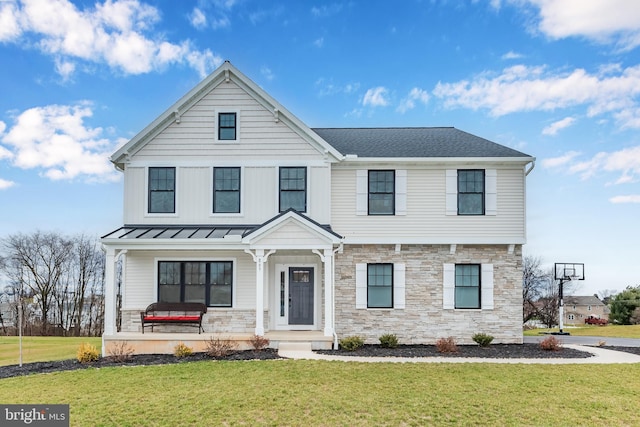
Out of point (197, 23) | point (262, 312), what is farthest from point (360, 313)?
point (197, 23)

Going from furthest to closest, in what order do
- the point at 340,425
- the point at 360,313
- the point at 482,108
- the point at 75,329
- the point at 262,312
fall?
the point at 75,329 → the point at 482,108 → the point at 360,313 → the point at 262,312 → the point at 340,425

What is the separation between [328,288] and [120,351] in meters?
6.17

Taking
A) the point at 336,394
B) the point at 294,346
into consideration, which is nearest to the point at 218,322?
the point at 294,346

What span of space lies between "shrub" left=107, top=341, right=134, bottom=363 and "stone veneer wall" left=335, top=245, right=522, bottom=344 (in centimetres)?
643

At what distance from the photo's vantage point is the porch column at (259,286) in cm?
1494

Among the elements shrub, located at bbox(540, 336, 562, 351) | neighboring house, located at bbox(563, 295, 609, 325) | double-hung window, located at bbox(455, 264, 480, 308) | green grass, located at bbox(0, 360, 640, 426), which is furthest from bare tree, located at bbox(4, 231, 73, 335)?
neighboring house, located at bbox(563, 295, 609, 325)

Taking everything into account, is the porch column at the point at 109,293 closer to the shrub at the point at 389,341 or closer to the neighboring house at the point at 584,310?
the shrub at the point at 389,341

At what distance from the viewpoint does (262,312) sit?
1495cm

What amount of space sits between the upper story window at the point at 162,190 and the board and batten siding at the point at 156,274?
4.97 ft

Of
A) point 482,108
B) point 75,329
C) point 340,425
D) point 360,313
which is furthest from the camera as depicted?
point 75,329

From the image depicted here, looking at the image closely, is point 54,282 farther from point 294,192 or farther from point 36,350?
point 294,192

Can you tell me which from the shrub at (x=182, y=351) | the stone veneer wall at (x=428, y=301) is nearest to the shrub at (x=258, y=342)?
the shrub at (x=182, y=351)

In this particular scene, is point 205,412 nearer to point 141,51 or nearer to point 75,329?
point 141,51

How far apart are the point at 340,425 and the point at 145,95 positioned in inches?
562
